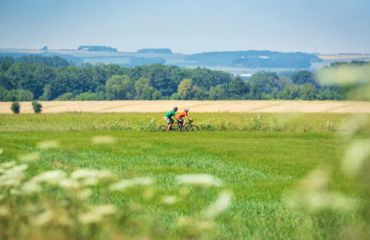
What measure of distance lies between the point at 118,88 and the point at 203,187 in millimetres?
189409

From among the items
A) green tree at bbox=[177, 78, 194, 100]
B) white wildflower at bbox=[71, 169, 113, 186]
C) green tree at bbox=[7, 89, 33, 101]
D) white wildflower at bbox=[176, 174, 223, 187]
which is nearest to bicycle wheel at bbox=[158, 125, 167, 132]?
white wildflower at bbox=[71, 169, 113, 186]

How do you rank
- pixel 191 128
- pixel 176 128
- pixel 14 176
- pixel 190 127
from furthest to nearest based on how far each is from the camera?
1. pixel 191 128
2. pixel 190 127
3. pixel 176 128
4. pixel 14 176

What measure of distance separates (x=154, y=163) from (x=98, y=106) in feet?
321

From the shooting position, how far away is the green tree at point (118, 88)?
632 ft

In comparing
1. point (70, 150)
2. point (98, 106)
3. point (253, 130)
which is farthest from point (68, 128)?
point (98, 106)

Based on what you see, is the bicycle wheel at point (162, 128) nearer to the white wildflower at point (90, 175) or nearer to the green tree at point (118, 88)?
the white wildflower at point (90, 175)

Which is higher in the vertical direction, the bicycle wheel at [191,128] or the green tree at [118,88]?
the bicycle wheel at [191,128]

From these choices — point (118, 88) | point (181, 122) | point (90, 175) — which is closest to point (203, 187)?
point (90, 175)

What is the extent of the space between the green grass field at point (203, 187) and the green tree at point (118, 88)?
498 ft

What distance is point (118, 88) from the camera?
192625mm

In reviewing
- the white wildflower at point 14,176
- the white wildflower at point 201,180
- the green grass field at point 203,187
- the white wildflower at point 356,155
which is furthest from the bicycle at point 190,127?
the white wildflower at point 356,155

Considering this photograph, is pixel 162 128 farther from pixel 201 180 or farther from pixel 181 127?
pixel 201 180

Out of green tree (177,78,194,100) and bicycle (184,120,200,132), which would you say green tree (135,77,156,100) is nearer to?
green tree (177,78,194,100)

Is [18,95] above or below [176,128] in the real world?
below
